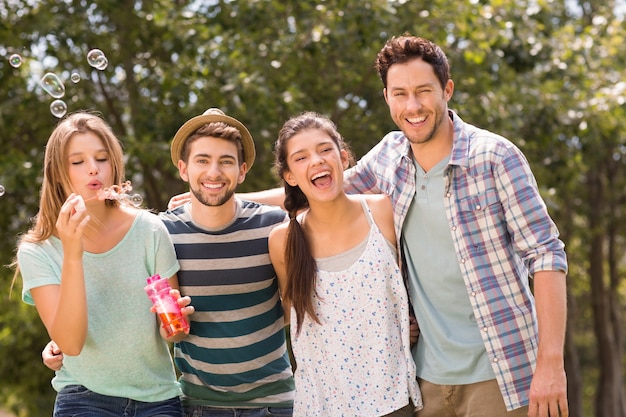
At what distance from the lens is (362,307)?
3.32 metres

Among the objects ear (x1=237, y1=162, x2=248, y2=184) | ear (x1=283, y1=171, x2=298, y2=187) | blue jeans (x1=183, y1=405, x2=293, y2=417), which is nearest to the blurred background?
ear (x1=237, y1=162, x2=248, y2=184)

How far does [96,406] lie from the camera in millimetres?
3244

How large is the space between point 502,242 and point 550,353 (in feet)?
1.45

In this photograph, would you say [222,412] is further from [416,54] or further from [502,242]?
[416,54]

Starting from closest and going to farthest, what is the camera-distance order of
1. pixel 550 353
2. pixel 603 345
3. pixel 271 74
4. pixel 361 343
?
1. pixel 550 353
2. pixel 361 343
3. pixel 271 74
4. pixel 603 345

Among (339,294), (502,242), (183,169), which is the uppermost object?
(183,169)

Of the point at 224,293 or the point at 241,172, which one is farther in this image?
the point at 241,172

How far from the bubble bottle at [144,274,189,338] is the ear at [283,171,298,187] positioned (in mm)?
701

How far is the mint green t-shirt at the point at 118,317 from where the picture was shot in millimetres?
3270

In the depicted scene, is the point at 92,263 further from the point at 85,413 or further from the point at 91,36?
the point at 91,36

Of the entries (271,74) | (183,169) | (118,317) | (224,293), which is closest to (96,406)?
(118,317)

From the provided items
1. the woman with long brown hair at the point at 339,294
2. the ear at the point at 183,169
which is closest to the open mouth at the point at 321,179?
the woman with long brown hair at the point at 339,294

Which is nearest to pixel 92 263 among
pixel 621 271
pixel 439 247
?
pixel 439 247

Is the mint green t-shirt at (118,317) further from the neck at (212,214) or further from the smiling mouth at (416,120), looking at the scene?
the smiling mouth at (416,120)
